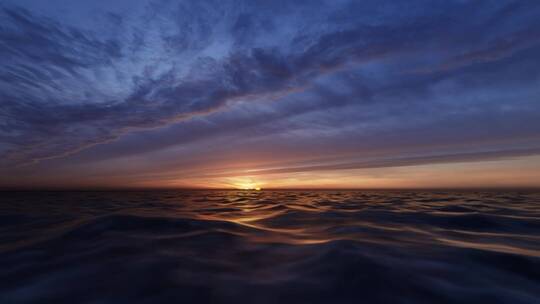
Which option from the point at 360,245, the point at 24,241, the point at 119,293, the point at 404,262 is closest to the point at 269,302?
the point at 119,293

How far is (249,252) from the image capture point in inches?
135

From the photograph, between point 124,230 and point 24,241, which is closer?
point 24,241

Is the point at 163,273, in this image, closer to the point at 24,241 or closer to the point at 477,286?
the point at 477,286

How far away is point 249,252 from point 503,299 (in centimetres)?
271

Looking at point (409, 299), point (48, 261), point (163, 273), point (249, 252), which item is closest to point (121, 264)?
point (163, 273)

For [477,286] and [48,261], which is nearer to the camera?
[477,286]

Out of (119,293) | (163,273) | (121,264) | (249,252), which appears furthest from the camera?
(249,252)

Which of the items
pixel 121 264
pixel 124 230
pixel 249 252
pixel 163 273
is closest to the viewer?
pixel 163 273

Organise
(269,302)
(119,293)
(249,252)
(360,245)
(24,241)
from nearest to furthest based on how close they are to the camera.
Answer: (269,302), (119,293), (249,252), (360,245), (24,241)

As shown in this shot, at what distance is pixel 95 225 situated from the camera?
5227 mm

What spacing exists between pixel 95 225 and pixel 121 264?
3.11 meters

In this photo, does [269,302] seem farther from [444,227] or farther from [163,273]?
[444,227]

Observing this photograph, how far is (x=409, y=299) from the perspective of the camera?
6.68ft

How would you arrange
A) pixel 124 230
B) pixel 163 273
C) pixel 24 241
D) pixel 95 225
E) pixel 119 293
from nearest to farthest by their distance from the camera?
1. pixel 119 293
2. pixel 163 273
3. pixel 24 241
4. pixel 124 230
5. pixel 95 225
